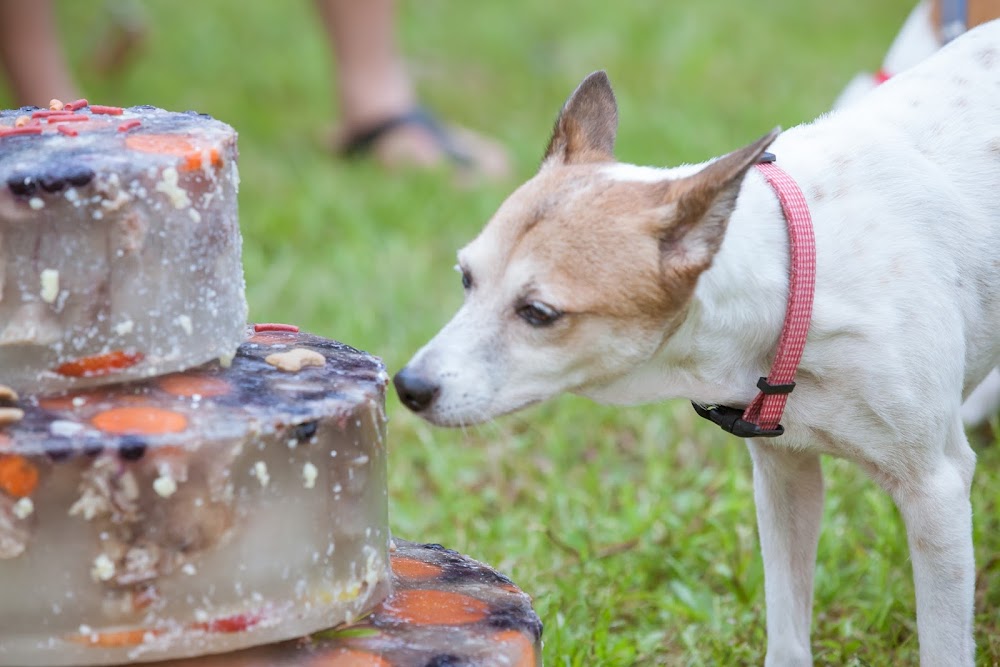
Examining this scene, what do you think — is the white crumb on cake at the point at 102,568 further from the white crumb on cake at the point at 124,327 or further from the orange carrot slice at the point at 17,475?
the white crumb on cake at the point at 124,327

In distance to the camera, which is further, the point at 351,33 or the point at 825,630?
the point at 351,33

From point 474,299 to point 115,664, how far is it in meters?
1.00

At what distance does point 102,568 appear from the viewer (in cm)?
200

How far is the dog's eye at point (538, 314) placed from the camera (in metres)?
2.52

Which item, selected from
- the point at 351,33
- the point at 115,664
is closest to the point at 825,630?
the point at 115,664

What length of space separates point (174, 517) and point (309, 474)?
8.9 inches

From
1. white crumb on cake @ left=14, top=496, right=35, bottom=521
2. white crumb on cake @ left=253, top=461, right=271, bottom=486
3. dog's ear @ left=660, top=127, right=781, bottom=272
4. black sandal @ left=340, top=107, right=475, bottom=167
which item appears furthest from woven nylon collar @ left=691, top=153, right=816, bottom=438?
black sandal @ left=340, top=107, right=475, bottom=167

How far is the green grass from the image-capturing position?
3.40 metres

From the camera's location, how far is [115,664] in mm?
2051

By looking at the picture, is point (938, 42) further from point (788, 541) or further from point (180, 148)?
point (180, 148)

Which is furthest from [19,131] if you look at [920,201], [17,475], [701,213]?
[920,201]

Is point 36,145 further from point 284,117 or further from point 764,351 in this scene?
point 284,117

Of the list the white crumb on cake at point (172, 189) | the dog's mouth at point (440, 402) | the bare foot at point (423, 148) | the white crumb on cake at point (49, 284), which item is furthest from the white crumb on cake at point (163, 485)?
the bare foot at point (423, 148)

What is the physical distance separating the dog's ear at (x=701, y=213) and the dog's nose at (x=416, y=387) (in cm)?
51
